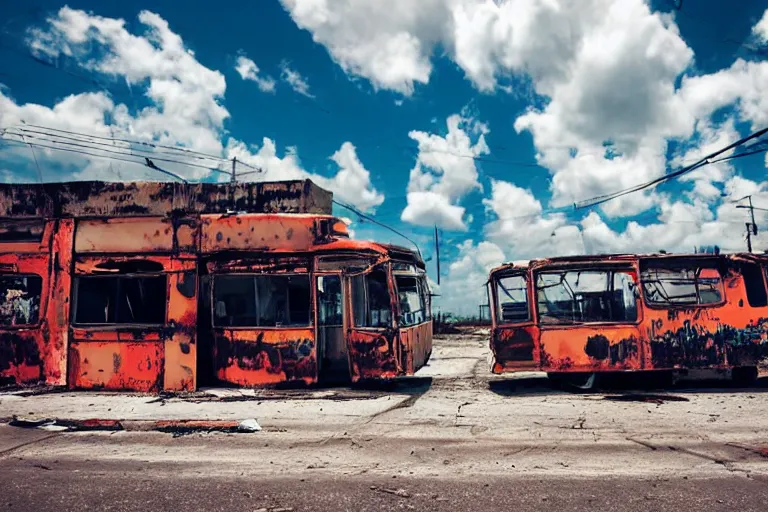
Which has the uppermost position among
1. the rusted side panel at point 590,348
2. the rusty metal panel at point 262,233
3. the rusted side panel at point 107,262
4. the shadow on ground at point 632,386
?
the rusty metal panel at point 262,233

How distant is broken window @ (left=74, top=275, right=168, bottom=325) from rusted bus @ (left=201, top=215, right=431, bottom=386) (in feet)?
3.50

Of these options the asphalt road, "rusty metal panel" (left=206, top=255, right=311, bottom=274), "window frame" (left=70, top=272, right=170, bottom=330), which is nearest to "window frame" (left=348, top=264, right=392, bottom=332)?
"rusty metal panel" (left=206, top=255, right=311, bottom=274)

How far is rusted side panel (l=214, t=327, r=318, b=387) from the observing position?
9531 mm

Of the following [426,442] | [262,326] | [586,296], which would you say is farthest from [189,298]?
[586,296]

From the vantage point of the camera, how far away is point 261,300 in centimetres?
974

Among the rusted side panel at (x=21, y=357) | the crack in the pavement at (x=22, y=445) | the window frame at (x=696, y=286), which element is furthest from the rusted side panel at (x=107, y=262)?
the window frame at (x=696, y=286)

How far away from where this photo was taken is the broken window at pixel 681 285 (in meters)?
9.14

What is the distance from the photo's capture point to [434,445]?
5.90m

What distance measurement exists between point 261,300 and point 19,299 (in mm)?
4937

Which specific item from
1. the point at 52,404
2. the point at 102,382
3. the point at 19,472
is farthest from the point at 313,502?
the point at 102,382

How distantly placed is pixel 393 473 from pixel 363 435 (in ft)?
5.07

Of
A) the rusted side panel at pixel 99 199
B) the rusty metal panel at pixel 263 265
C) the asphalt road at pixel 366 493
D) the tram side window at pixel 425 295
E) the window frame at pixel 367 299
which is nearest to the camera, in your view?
the asphalt road at pixel 366 493

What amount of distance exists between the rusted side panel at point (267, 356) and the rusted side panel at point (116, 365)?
130cm

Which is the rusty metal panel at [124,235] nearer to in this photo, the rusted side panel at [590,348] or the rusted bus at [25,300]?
the rusted bus at [25,300]
